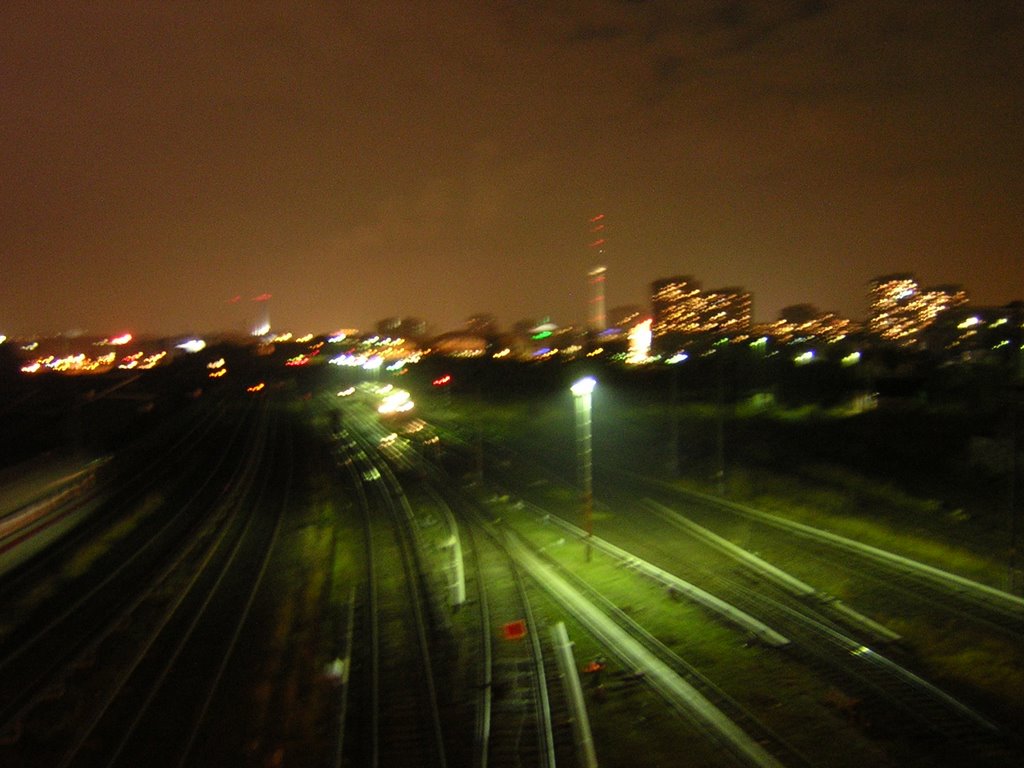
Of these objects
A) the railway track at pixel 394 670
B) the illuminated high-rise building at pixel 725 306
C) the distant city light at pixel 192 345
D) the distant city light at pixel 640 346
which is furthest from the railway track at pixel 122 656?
the distant city light at pixel 192 345

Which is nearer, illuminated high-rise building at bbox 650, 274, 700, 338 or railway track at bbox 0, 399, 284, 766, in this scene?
railway track at bbox 0, 399, 284, 766

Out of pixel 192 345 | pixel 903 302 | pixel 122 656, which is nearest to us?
pixel 122 656

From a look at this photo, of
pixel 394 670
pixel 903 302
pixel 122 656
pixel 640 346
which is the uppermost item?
pixel 903 302

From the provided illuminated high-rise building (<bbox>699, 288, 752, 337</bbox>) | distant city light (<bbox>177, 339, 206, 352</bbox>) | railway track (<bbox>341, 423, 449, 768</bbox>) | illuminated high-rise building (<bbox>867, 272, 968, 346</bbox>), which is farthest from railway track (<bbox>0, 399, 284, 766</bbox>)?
distant city light (<bbox>177, 339, 206, 352</bbox>)

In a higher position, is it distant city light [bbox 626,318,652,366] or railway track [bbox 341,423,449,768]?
distant city light [bbox 626,318,652,366]

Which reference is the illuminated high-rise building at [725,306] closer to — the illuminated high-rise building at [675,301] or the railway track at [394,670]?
the illuminated high-rise building at [675,301]

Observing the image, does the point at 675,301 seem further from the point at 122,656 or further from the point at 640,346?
the point at 122,656

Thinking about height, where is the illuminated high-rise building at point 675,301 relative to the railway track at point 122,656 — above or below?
above

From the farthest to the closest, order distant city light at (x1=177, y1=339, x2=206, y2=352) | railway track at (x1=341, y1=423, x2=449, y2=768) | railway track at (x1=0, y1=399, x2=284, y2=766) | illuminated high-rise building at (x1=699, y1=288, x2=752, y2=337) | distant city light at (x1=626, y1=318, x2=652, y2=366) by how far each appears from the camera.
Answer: distant city light at (x1=177, y1=339, x2=206, y2=352), illuminated high-rise building at (x1=699, y1=288, x2=752, y2=337), distant city light at (x1=626, y1=318, x2=652, y2=366), railway track at (x1=0, y1=399, x2=284, y2=766), railway track at (x1=341, y1=423, x2=449, y2=768)

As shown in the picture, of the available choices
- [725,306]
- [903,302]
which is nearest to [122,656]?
[903,302]

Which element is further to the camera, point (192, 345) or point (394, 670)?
point (192, 345)

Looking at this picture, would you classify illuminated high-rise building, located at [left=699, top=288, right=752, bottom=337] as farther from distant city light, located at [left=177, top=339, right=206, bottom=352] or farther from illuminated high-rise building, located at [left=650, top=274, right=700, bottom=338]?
distant city light, located at [left=177, top=339, right=206, bottom=352]

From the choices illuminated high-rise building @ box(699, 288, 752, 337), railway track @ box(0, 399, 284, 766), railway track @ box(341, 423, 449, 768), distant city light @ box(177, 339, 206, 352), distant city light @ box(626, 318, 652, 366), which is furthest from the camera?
distant city light @ box(177, 339, 206, 352)

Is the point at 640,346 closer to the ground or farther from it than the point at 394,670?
farther from it
